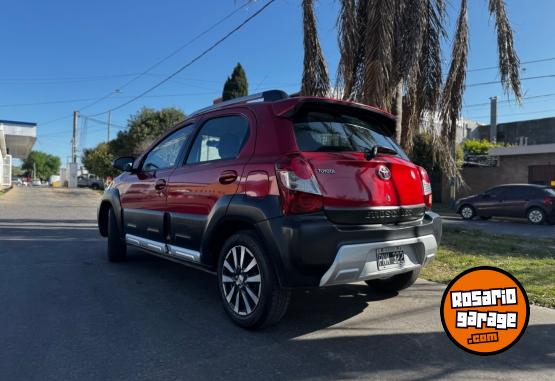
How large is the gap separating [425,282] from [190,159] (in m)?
3.22

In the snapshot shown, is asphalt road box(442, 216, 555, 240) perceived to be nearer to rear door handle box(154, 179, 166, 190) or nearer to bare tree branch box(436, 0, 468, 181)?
bare tree branch box(436, 0, 468, 181)

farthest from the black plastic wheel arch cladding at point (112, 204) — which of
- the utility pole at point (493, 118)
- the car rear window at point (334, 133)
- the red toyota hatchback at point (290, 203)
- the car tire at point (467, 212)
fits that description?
the utility pole at point (493, 118)

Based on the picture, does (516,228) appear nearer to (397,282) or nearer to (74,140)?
(397,282)

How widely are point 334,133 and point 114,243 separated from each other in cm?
393

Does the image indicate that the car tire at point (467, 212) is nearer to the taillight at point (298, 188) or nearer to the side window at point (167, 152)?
the side window at point (167, 152)

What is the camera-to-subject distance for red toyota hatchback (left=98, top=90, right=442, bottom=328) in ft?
11.1

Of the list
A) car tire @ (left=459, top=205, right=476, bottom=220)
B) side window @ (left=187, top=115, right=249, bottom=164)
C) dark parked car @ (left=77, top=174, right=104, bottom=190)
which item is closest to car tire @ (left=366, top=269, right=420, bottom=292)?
side window @ (left=187, top=115, right=249, bottom=164)

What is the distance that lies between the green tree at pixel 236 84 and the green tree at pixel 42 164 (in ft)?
326

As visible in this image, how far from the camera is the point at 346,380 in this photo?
294cm

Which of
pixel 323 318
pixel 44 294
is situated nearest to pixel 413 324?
pixel 323 318

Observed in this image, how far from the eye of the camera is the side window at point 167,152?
5047 mm

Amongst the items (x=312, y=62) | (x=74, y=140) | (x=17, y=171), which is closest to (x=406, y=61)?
(x=312, y=62)

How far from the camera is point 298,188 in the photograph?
3389 millimetres

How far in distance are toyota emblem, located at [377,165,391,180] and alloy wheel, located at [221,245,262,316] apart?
4.12 feet
